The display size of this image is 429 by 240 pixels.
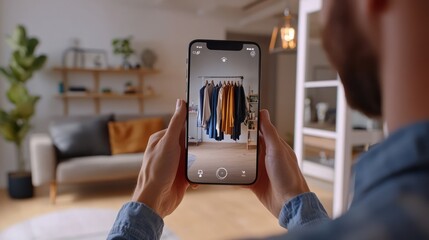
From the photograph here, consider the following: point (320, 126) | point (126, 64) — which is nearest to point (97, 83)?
point (126, 64)

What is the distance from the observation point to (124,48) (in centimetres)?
314

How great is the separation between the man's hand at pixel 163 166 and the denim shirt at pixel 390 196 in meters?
0.24

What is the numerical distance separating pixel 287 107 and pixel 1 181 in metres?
3.28

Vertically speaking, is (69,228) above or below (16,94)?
below

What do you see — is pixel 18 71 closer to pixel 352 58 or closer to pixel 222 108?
pixel 222 108

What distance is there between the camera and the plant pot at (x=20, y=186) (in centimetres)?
248

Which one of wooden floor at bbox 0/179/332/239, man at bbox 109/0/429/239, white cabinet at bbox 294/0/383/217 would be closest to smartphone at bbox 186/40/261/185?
man at bbox 109/0/429/239

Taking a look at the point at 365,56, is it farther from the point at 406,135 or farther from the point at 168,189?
the point at 168,189

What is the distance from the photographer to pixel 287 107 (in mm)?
4488

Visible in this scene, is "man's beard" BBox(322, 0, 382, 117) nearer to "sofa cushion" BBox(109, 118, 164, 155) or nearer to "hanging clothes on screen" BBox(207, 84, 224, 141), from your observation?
"hanging clothes on screen" BBox(207, 84, 224, 141)

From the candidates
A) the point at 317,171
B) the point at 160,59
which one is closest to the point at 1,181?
Answer: the point at 160,59

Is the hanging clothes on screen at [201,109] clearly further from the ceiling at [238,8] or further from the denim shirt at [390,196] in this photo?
the ceiling at [238,8]

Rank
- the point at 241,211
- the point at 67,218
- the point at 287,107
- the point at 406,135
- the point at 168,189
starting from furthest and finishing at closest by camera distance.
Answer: the point at 287,107 → the point at 241,211 → the point at 67,218 → the point at 168,189 → the point at 406,135

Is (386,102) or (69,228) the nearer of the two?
(386,102)
